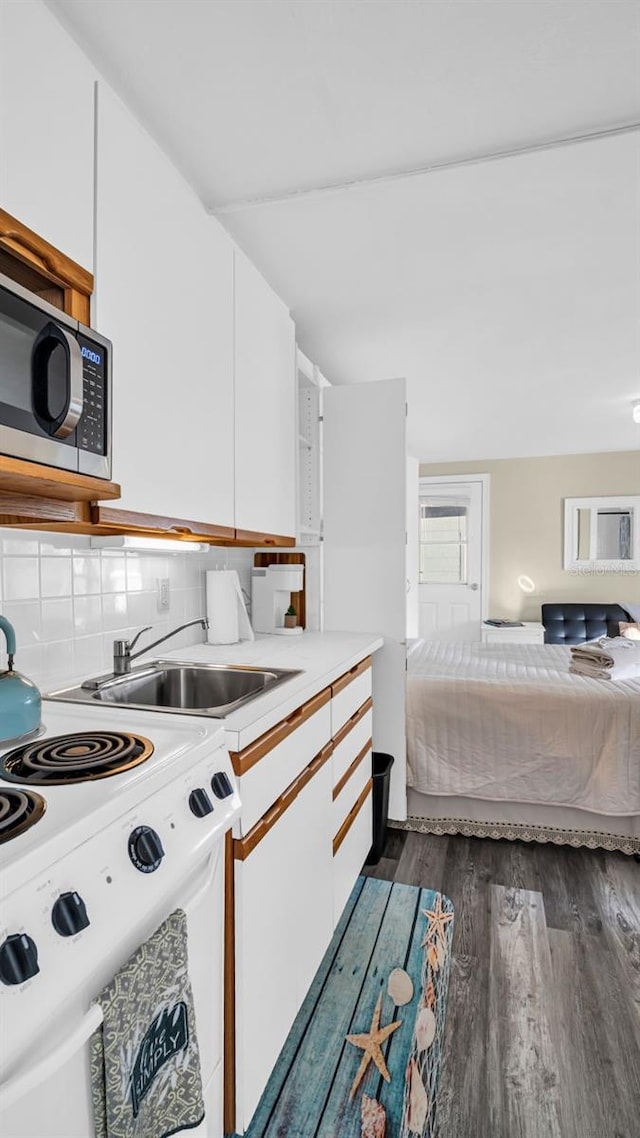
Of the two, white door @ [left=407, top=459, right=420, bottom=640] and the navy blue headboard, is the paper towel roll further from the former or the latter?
the navy blue headboard

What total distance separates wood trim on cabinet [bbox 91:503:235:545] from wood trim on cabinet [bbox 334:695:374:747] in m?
0.75

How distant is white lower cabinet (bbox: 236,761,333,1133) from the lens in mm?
1229

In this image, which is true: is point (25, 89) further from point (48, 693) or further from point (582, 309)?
point (582, 309)

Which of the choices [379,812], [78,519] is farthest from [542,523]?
[78,519]

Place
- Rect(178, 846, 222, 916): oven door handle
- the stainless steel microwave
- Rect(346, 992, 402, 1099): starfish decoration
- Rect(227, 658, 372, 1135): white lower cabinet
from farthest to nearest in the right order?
Rect(346, 992, 402, 1099): starfish decoration → Rect(227, 658, 372, 1135): white lower cabinet → Rect(178, 846, 222, 916): oven door handle → the stainless steel microwave

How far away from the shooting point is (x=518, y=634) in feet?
18.2

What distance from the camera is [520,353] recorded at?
3078mm

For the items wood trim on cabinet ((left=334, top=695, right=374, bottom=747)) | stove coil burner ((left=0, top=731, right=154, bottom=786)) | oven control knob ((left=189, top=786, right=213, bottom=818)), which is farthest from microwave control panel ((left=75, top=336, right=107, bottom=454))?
wood trim on cabinet ((left=334, top=695, right=374, bottom=747))

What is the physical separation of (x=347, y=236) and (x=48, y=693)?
1700 mm

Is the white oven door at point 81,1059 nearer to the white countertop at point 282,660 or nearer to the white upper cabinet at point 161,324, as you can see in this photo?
the white countertop at point 282,660

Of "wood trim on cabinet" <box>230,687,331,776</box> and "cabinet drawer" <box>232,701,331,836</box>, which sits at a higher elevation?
"wood trim on cabinet" <box>230,687,331,776</box>

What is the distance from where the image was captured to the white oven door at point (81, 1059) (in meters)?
0.66

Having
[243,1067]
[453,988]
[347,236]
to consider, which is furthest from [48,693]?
[347,236]

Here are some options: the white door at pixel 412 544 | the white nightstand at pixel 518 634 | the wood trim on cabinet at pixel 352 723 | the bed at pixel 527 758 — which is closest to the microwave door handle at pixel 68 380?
the wood trim on cabinet at pixel 352 723
